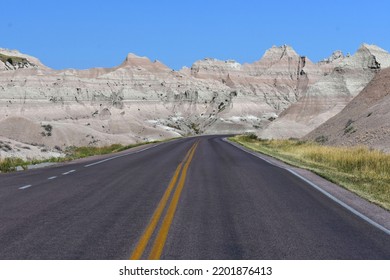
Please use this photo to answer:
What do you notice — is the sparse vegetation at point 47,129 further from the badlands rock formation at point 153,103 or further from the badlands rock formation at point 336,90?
the badlands rock formation at point 336,90

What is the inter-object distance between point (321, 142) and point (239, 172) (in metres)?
37.4

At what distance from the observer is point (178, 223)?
9352 mm

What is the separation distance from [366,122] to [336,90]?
48.2 meters

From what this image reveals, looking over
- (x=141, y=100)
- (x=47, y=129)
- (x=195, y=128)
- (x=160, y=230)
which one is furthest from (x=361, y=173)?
(x=141, y=100)

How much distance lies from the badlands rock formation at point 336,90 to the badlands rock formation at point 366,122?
27.0m

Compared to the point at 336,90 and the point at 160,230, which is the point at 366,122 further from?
the point at 336,90

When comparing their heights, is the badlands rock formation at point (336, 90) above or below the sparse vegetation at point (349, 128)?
above

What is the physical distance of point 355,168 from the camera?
23031mm

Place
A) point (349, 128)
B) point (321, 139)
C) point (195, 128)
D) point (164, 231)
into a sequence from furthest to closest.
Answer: point (195, 128), point (321, 139), point (349, 128), point (164, 231)

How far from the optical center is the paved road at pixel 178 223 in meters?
7.33

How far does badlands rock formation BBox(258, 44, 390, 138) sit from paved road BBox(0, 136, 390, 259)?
75524 mm

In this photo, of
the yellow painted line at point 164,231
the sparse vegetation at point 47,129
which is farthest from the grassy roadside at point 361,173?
the sparse vegetation at point 47,129

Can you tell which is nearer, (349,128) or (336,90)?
(349,128)
